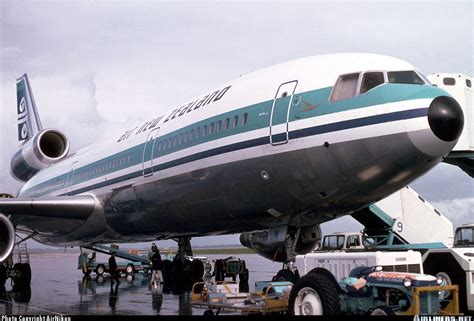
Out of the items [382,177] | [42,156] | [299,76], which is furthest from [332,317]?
[42,156]

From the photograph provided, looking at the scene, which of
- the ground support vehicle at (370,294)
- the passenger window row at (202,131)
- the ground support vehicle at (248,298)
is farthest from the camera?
the passenger window row at (202,131)

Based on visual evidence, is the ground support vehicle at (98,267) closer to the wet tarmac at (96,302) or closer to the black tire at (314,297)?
the wet tarmac at (96,302)

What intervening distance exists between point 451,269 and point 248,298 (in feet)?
11.8

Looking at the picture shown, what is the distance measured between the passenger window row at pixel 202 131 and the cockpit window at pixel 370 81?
2581mm

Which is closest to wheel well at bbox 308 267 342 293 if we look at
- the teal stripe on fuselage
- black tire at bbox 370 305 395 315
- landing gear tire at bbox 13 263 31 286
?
black tire at bbox 370 305 395 315

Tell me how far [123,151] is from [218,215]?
5704 millimetres

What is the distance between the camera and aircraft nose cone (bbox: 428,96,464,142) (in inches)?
366

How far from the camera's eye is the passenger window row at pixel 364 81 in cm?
1036

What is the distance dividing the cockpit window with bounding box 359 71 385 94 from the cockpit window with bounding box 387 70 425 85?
0.57 ft

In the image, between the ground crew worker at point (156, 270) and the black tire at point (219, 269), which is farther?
the black tire at point (219, 269)

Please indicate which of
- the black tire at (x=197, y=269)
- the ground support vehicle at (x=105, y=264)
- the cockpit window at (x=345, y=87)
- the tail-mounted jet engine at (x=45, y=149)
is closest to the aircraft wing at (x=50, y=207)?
the black tire at (x=197, y=269)

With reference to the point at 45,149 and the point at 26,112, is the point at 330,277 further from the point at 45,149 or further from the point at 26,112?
the point at 26,112

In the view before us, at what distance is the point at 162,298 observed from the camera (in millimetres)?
16781

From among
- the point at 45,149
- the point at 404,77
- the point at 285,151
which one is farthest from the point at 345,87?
the point at 45,149
